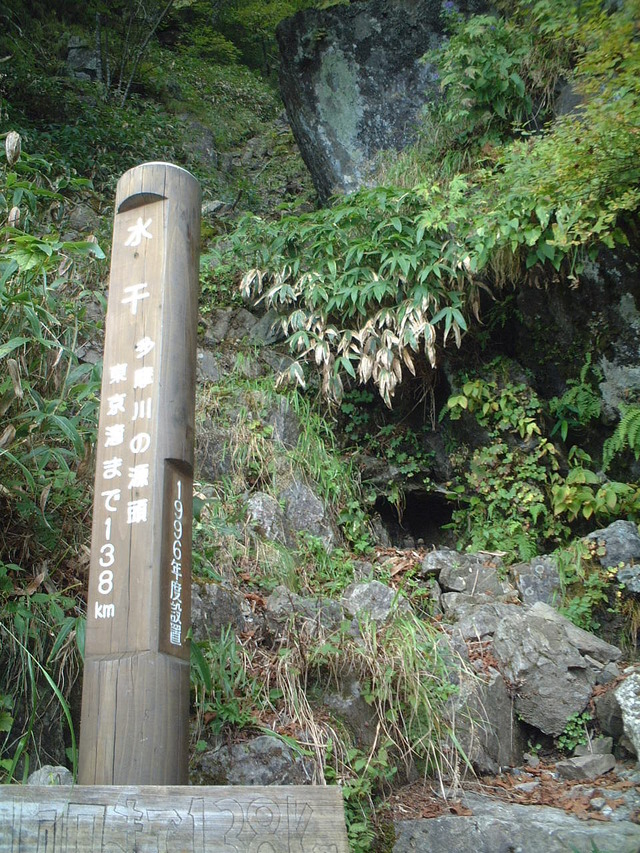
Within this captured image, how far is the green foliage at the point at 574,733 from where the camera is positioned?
14.3 ft

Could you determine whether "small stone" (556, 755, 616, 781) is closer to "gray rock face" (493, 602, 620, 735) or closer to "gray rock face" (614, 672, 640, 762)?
"gray rock face" (614, 672, 640, 762)

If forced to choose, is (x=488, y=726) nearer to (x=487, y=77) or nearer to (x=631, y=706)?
(x=631, y=706)

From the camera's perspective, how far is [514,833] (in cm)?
337

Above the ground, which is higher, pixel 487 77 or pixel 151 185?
pixel 487 77

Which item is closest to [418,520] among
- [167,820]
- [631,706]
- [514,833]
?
[631,706]

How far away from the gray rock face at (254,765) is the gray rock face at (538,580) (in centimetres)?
249

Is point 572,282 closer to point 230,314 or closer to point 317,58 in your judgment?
point 230,314

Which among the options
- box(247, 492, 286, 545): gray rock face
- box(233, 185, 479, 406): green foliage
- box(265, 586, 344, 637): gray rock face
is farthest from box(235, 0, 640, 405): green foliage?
box(265, 586, 344, 637): gray rock face

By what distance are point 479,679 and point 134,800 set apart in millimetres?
2753

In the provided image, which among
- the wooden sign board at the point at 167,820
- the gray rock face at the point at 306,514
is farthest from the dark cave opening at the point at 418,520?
the wooden sign board at the point at 167,820

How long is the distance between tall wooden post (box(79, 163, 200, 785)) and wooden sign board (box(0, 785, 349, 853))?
395mm

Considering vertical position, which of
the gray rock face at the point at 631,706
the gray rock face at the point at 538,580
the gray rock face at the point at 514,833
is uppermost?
the gray rock face at the point at 538,580

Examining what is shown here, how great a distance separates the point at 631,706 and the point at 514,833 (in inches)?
44.3

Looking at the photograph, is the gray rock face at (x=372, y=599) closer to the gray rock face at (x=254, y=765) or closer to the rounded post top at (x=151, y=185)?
the gray rock face at (x=254, y=765)
